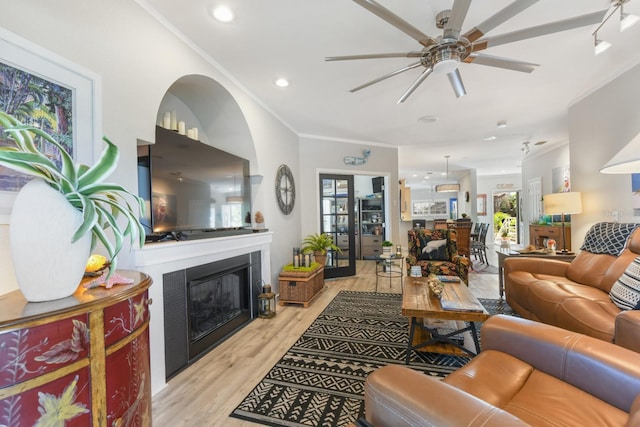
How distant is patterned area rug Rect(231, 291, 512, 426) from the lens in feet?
5.55

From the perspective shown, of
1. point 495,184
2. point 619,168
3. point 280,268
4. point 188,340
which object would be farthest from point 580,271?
point 495,184

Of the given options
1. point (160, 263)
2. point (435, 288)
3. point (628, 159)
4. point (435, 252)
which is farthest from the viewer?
point (435, 252)

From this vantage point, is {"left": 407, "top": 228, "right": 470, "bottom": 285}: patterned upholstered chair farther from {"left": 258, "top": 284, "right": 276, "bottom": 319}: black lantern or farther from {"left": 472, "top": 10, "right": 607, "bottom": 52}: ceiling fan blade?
{"left": 472, "top": 10, "right": 607, "bottom": 52}: ceiling fan blade

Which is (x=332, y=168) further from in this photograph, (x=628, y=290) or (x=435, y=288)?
(x=628, y=290)

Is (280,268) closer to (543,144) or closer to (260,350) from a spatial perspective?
(260,350)

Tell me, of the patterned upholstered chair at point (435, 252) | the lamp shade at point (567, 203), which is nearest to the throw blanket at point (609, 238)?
the lamp shade at point (567, 203)

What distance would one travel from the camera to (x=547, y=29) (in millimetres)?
1646

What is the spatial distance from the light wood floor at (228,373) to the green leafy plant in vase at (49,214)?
47.0 inches

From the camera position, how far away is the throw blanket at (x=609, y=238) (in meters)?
2.51

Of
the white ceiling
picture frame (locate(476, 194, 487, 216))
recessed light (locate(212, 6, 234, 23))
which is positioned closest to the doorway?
picture frame (locate(476, 194, 487, 216))

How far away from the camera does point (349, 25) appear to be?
2.10 m

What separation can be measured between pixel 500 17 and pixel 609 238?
8.03 feet

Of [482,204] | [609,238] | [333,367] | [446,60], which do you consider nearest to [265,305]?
[333,367]

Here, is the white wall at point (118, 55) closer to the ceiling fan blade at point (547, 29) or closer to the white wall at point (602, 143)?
the ceiling fan blade at point (547, 29)
